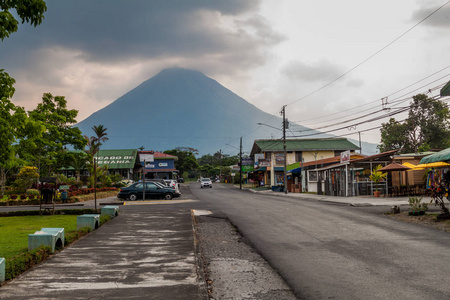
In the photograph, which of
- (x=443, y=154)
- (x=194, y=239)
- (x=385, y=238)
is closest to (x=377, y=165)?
(x=443, y=154)

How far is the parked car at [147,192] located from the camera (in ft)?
102

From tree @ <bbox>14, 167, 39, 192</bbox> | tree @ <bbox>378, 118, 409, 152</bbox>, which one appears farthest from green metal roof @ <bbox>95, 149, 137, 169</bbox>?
tree @ <bbox>378, 118, 409, 152</bbox>

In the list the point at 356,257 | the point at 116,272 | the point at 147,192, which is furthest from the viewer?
the point at 147,192

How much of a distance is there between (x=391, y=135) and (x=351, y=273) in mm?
64038

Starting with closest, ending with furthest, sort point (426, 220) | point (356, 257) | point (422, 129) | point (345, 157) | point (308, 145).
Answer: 1. point (356, 257)
2. point (426, 220)
3. point (345, 157)
4. point (422, 129)
5. point (308, 145)

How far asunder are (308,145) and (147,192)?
46528mm

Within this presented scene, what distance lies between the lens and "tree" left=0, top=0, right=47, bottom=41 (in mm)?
8750

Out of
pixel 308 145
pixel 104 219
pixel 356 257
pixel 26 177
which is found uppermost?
pixel 308 145

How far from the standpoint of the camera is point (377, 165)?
113 feet

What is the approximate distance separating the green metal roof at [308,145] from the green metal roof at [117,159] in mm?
23162

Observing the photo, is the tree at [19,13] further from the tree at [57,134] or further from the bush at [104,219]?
the tree at [57,134]

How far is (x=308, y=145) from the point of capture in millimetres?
72500

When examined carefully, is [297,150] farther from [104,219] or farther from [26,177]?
[104,219]

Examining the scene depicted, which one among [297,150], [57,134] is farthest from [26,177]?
[297,150]
